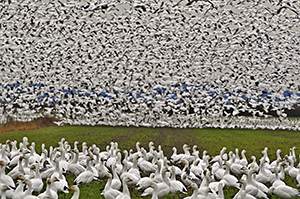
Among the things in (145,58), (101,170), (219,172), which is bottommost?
(101,170)

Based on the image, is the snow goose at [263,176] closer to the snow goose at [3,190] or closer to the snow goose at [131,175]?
the snow goose at [131,175]

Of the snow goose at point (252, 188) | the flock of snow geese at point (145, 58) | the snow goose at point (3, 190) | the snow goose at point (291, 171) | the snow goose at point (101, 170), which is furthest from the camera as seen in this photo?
the flock of snow geese at point (145, 58)

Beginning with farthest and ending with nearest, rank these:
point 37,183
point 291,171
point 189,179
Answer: point 291,171, point 189,179, point 37,183

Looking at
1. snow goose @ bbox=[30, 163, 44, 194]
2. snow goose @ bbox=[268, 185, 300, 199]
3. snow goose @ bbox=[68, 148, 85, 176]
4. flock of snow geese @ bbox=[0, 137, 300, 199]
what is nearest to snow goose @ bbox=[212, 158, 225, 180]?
flock of snow geese @ bbox=[0, 137, 300, 199]

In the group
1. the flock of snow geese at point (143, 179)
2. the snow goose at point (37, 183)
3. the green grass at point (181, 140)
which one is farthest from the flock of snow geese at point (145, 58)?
the snow goose at point (37, 183)

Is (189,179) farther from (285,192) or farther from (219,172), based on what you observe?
(285,192)

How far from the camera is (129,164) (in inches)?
456

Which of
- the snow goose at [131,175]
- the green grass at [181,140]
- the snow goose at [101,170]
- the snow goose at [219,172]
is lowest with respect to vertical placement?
the green grass at [181,140]

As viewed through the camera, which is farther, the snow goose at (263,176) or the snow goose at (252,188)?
the snow goose at (263,176)

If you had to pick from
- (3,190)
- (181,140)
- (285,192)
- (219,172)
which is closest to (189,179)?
(219,172)

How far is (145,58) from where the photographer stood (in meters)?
31.6

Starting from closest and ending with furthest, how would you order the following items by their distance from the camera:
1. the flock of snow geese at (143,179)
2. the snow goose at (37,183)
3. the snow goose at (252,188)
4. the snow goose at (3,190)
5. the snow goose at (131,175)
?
1. the snow goose at (3,190)
2. the flock of snow geese at (143,179)
3. the snow goose at (252,188)
4. the snow goose at (37,183)
5. the snow goose at (131,175)

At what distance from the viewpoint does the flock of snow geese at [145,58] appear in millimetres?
29969

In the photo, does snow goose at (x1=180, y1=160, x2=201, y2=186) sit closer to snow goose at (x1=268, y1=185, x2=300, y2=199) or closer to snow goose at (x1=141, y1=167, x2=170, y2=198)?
snow goose at (x1=141, y1=167, x2=170, y2=198)
